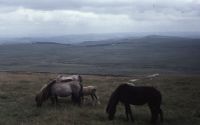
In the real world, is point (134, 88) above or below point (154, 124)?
above

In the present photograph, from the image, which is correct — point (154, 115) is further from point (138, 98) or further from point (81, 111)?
point (81, 111)

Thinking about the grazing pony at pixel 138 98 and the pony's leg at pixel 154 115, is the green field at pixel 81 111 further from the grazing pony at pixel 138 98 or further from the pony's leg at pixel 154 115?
the grazing pony at pixel 138 98

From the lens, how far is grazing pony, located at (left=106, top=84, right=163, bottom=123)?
16.1 metres

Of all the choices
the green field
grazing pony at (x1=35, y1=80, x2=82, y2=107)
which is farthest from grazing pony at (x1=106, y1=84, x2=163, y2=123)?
grazing pony at (x1=35, y1=80, x2=82, y2=107)

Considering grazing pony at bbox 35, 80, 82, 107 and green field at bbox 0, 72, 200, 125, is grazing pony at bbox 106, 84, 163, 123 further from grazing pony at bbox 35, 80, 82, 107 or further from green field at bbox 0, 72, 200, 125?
grazing pony at bbox 35, 80, 82, 107

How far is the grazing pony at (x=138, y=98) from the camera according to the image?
16109mm

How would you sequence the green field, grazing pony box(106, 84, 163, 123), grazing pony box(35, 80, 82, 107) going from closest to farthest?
grazing pony box(106, 84, 163, 123) < the green field < grazing pony box(35, 80, 82, 107)

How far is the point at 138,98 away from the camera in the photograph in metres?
16.3

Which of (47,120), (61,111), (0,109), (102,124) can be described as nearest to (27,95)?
(0,109)

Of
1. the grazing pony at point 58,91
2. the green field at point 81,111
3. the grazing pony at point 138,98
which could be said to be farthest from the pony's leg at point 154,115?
the grazing pony at point 58,91

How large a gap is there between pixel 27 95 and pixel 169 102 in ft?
32.3

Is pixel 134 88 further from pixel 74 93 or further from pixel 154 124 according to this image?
pixel 74 93

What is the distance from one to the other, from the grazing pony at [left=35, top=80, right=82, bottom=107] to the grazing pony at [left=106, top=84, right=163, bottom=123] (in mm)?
4054

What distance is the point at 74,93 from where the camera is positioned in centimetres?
2058
